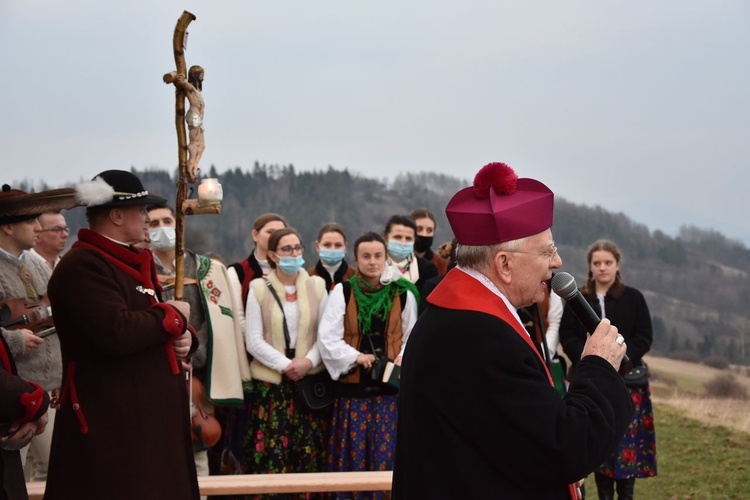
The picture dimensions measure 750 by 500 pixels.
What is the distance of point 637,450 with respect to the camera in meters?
6.64

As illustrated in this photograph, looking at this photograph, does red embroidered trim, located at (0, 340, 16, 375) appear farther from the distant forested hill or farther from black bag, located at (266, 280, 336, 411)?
the distant forested hill

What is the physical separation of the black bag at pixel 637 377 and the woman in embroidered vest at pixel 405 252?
5.51ft

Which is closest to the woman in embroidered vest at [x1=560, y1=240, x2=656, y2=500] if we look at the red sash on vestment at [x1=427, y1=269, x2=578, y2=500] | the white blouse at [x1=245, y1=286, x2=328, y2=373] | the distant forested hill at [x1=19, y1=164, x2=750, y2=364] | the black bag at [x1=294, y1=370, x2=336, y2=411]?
the black bag at [x1=294, y1=370, x2=336, y2=411]

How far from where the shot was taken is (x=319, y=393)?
21.0 feet

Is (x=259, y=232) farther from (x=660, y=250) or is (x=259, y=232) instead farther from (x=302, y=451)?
(x=660, y=250)

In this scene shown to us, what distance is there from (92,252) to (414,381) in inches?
77.9

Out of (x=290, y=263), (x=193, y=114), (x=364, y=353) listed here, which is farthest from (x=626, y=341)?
(x=193, y=114)

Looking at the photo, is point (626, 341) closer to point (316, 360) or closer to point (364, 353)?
point (364, 353)

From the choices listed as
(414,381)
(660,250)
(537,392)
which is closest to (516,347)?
(537,392)

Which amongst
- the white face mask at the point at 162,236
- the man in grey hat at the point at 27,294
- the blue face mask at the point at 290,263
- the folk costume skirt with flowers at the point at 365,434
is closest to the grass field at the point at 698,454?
the folk costume skirt with flowers at the point at 365,434

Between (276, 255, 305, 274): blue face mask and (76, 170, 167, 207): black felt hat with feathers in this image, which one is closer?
(76, 170, 167, 207): black felt hat with feathers

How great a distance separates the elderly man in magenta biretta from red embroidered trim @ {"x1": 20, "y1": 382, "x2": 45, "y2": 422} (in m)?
1.79

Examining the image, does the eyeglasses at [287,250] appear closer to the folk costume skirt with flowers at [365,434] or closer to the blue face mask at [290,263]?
the blue face mask at [290,263]

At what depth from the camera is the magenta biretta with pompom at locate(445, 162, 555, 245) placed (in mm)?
2822
